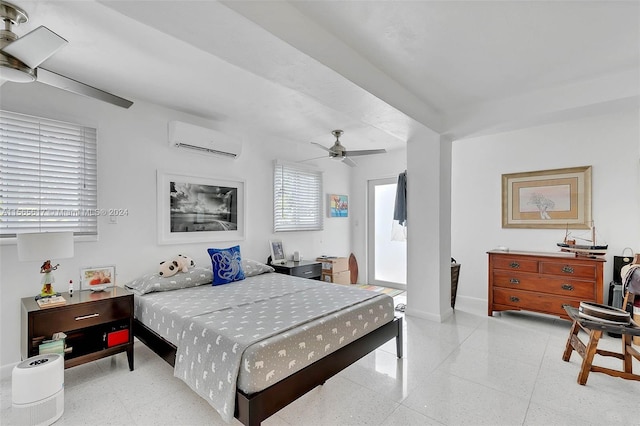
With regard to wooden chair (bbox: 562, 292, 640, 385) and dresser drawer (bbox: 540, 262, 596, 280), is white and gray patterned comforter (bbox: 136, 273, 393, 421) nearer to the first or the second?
wooden chair (bbox: 562, 292, 640, 385)

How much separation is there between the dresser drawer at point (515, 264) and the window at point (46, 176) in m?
4.74

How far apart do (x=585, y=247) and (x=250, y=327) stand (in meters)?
3.87

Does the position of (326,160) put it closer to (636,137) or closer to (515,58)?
(515,58)

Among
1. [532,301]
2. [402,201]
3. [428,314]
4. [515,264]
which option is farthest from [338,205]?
[532,301]

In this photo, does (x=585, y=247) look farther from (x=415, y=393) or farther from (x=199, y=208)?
(x=199, y=208)

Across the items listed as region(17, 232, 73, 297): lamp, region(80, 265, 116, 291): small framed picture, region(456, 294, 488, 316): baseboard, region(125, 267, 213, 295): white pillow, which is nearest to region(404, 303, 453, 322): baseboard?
region(456, 294, 488, 316): baseboard

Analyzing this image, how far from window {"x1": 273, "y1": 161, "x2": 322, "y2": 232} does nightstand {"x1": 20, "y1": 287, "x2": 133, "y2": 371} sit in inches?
94.5

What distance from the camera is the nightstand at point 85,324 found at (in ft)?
7.31

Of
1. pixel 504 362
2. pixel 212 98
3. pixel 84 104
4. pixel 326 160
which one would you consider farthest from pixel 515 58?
pixel 84 104

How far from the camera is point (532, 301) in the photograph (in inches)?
150

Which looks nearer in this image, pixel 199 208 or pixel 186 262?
pixel 186 262

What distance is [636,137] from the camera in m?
3.52

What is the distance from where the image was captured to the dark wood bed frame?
5.45 feet

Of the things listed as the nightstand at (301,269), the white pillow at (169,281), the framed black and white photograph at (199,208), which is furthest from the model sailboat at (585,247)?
the white pillow at (169,281)
